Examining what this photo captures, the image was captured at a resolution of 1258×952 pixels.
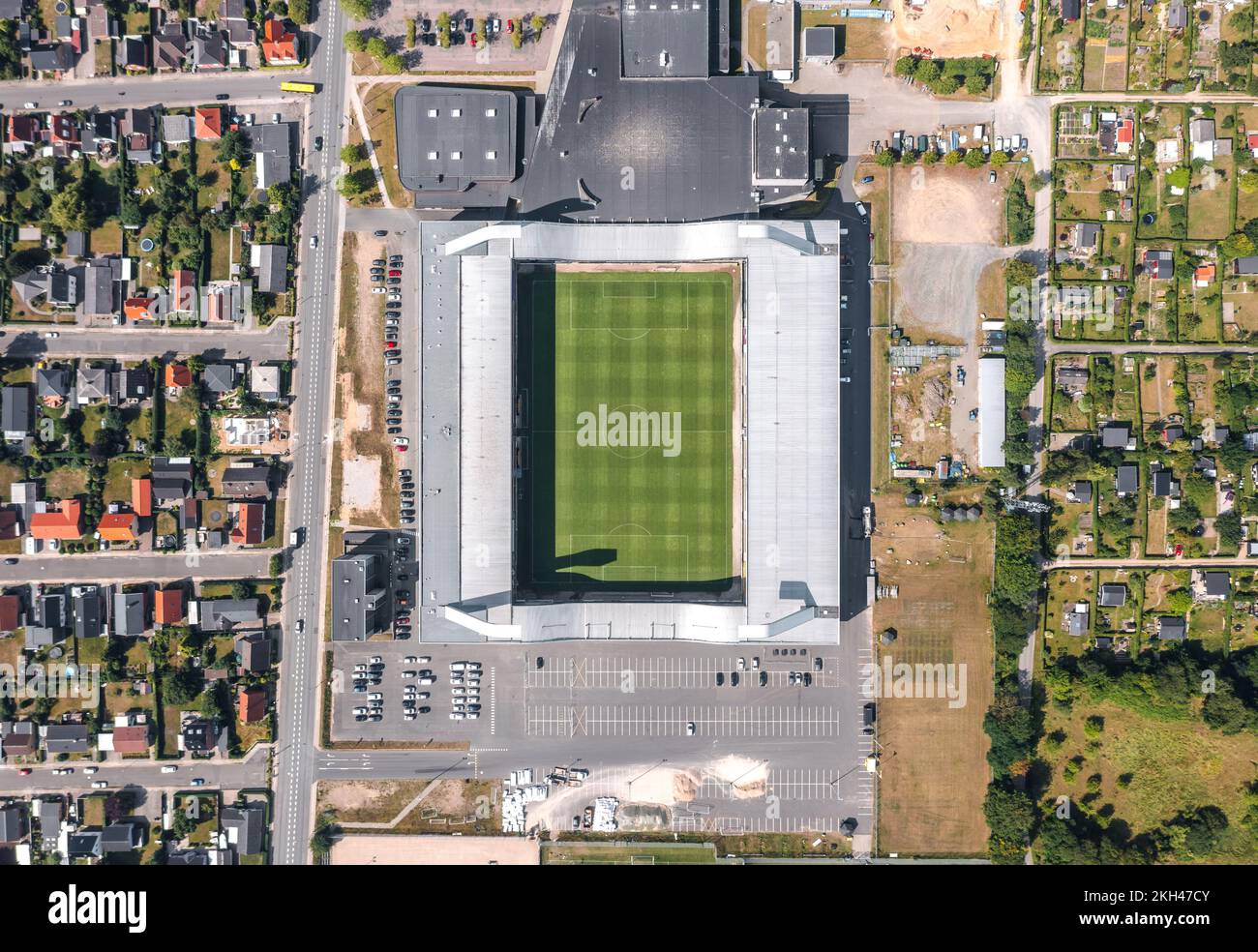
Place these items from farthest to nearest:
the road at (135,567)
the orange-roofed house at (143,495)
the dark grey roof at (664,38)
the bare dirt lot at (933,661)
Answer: the road at (135,567) < the bare dirt lot at (933,661) < the orange-roofed house at (143,495) < the dark grey roof at (664,38)

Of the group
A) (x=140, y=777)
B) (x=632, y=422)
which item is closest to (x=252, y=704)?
(x=140, y=777)

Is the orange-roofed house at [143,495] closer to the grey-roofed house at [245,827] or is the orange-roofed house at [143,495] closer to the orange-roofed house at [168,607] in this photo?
the orange-roofed house at [168,607]

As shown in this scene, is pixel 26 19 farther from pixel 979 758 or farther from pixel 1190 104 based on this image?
pixel 979 758

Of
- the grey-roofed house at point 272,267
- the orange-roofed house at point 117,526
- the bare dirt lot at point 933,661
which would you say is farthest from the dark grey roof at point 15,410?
the bare dirt lot at point 933,661

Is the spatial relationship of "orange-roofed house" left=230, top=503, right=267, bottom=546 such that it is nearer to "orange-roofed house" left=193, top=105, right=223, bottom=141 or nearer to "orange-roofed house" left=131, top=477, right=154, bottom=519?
"orange-roofed house" left=131, top=477, right=154, bottom=519

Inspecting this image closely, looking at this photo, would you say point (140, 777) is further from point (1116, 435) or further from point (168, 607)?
point (1116, 435)

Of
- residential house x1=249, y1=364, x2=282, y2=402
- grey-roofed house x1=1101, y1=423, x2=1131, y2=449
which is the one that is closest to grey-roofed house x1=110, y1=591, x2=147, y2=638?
residential house x1=249, y1=364, x2=282, y2=402
